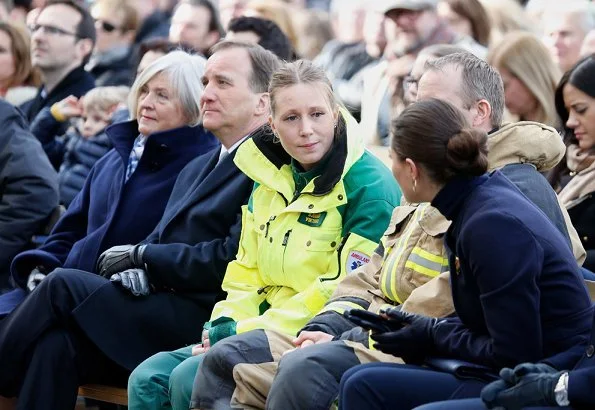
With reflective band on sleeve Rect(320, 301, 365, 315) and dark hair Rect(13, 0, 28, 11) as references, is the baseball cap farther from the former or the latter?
dark hair Rect(13, 0, 28, 11)

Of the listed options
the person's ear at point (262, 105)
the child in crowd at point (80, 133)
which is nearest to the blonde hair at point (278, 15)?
the child in crowd at point (80, 133)

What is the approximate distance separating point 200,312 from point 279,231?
69cm

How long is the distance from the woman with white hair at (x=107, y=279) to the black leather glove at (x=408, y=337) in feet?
5.38

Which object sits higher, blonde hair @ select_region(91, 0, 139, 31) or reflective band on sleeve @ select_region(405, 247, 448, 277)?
reflective band on sleeve @ select_region(405, 247, 448, 277)

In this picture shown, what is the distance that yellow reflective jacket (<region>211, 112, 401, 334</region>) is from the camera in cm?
509

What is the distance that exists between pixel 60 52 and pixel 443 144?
552cm

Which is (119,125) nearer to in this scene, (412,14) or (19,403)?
(19,403)

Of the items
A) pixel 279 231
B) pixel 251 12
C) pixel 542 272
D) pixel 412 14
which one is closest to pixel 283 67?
pixel 279 231

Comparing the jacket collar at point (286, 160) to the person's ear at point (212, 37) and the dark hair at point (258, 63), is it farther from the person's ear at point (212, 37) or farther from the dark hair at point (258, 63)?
the person's ear at point (212, 37)

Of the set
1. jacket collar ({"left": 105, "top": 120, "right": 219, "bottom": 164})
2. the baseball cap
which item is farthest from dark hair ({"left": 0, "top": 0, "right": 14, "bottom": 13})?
jacket collar ({"left": 105, "top": 120, "right": 219, "bottom": 164})

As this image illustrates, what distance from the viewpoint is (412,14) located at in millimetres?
8266

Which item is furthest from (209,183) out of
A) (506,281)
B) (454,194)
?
(506,281)

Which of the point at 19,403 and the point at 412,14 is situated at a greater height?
the point at 412,14

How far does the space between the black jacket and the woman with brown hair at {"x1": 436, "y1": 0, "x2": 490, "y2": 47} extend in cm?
302
